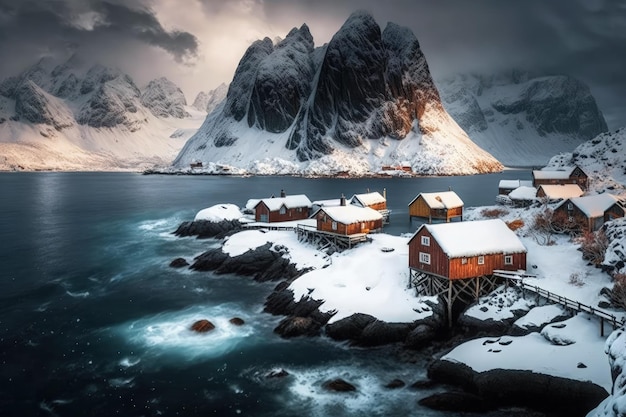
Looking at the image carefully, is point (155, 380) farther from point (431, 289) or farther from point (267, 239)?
point (267, 239)

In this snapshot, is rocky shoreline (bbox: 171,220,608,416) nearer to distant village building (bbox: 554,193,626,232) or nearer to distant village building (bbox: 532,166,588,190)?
distant village building (bbox: 554,193,626,232)

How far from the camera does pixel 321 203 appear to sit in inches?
2886

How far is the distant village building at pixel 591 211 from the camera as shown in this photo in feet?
168

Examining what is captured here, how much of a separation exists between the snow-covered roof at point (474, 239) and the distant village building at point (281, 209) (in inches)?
1399

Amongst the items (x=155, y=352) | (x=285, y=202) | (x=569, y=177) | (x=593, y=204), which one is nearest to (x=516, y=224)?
(x=593, y=204)

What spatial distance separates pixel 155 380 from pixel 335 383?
1175cm

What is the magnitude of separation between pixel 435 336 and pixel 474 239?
9832mm

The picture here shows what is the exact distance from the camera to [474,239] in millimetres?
38000

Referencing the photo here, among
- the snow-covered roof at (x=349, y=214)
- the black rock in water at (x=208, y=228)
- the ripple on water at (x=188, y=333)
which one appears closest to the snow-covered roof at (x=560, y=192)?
the snow-covered roof at (x=349, y=214)

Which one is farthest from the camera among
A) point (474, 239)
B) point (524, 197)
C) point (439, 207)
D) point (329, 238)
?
point (524, 197)

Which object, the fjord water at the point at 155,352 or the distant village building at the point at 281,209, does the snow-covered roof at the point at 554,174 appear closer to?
the distant village building at the point at 281,209

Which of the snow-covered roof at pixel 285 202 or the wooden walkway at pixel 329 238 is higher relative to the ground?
the snow-covered roof at pixel 285 202

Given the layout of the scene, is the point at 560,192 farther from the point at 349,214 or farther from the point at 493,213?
the point at 349,214

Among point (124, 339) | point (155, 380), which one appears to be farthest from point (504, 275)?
point (124, 339)
